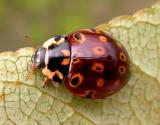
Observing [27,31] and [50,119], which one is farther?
[27,31]

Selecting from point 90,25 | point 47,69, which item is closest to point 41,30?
point 90,25

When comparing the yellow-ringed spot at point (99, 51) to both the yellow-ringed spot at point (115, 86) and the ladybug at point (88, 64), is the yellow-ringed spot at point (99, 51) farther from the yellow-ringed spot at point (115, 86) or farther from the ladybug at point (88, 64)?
the yellow-ringed spot at point (115, 86)

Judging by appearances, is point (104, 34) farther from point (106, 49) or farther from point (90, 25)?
point (90, 25)

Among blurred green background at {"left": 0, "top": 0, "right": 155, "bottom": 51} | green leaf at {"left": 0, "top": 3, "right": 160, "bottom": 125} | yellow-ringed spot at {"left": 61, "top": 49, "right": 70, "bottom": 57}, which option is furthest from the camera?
blurred green background at {"left": 0, "top": 0, "right": 155, "bottom": 51}

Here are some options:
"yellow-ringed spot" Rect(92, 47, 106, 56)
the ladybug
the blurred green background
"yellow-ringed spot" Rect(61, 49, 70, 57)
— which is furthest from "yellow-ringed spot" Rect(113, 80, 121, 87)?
the blurred green background

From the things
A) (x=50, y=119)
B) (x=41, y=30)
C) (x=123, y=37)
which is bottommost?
(x=50, y=119)

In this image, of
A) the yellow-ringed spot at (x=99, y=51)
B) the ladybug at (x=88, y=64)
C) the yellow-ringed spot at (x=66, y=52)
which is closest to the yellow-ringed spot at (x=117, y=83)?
the ladybug at (x=88, y=64)

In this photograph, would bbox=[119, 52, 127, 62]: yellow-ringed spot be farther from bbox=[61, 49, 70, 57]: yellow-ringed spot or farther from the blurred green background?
the blurred green background
